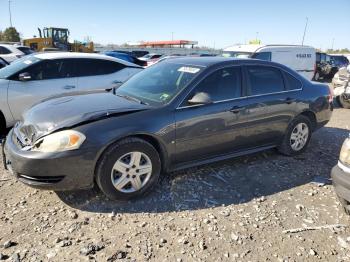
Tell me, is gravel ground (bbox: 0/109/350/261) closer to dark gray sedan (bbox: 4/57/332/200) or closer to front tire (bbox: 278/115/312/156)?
dark gray sedan (bbox: 4/57/332/200)

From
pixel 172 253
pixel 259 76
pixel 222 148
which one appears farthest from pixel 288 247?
pixel 259 76

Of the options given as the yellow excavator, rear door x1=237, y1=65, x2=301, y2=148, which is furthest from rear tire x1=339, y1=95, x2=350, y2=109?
the yellow excavator

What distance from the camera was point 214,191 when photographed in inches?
163

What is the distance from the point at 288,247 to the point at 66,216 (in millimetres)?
2214

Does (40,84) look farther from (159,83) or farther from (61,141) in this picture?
(61,141)

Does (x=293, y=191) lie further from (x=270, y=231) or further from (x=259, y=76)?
(x=259, y=76)

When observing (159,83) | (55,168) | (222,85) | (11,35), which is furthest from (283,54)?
(11,35)

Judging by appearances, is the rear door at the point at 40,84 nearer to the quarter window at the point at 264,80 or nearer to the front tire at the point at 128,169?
the front tire at the point at 128,169

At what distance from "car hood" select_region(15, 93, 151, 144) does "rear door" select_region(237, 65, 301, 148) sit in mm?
1559

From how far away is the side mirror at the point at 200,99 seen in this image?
4.03m

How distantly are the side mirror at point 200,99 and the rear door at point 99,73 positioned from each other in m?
3.01

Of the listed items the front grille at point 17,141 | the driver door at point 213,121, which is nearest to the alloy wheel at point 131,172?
the driver door at point 213,121

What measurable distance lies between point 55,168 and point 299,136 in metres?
3.83

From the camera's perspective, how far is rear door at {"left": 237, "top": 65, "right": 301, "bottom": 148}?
4.68 meters
